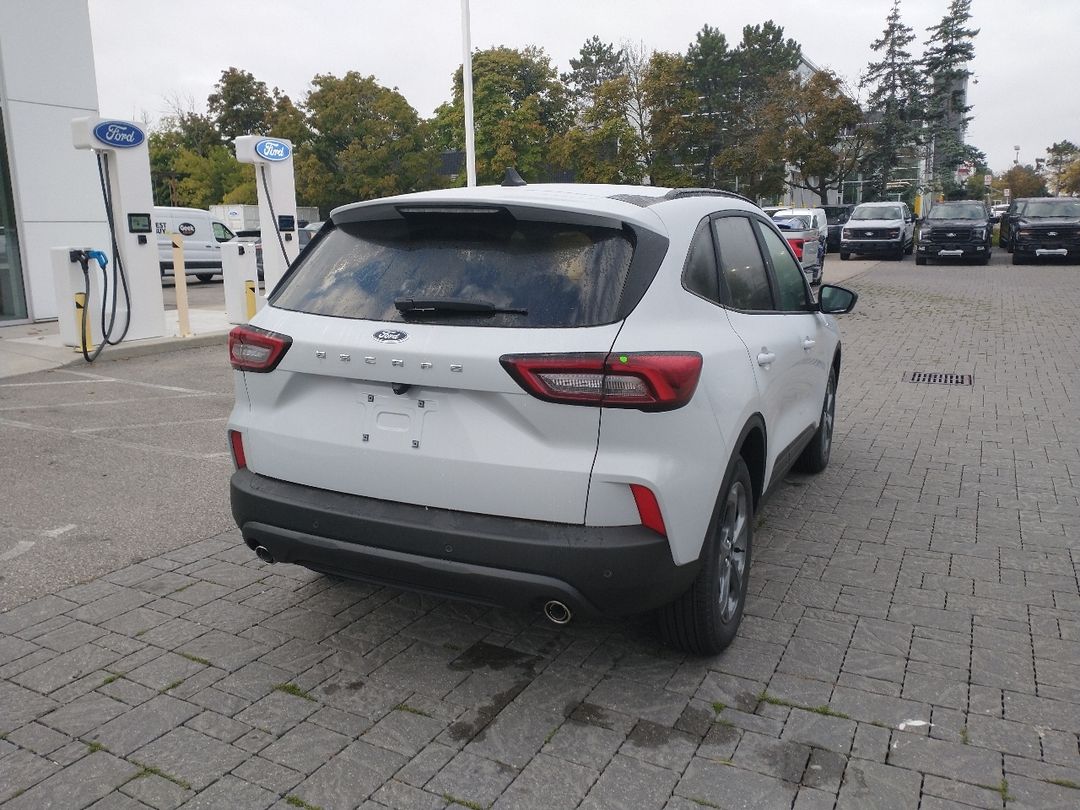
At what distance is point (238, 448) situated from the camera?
3.59 m

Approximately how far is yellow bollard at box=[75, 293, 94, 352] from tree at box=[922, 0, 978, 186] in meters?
49.1

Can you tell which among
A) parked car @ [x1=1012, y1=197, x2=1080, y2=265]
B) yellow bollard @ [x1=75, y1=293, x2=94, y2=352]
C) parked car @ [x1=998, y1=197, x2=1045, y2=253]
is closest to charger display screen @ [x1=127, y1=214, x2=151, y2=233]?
yellow bollard @ [x1=75, y1=293, x2=94, y2=352]

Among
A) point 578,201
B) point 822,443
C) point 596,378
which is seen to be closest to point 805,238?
point 822,443

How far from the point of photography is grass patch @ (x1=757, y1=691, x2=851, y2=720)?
319 centimetres

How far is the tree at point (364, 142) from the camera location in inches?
2115

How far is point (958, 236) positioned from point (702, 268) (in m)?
25.9

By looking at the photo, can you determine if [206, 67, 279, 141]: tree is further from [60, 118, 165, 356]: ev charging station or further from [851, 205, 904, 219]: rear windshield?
[60, 118, 165, 356]: ev charging station

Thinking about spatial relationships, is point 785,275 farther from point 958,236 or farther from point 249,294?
point 958,236

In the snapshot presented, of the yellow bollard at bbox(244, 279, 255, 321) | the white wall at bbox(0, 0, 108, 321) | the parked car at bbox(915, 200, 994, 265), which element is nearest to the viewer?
the yellow bollard at bbox(244, 279, 255, 321)

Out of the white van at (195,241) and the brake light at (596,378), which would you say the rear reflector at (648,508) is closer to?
the brake light at (596,378)

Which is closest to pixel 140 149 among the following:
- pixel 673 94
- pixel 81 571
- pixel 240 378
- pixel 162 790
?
pixel 81 571

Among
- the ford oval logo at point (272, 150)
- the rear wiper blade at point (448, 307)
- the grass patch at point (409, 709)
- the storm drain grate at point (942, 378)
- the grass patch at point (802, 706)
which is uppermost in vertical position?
the ford oval logo at point (272, 150)

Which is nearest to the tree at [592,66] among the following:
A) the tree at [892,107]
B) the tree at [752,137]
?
the tree at [752,137]

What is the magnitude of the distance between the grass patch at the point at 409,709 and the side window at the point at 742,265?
2000 mm
